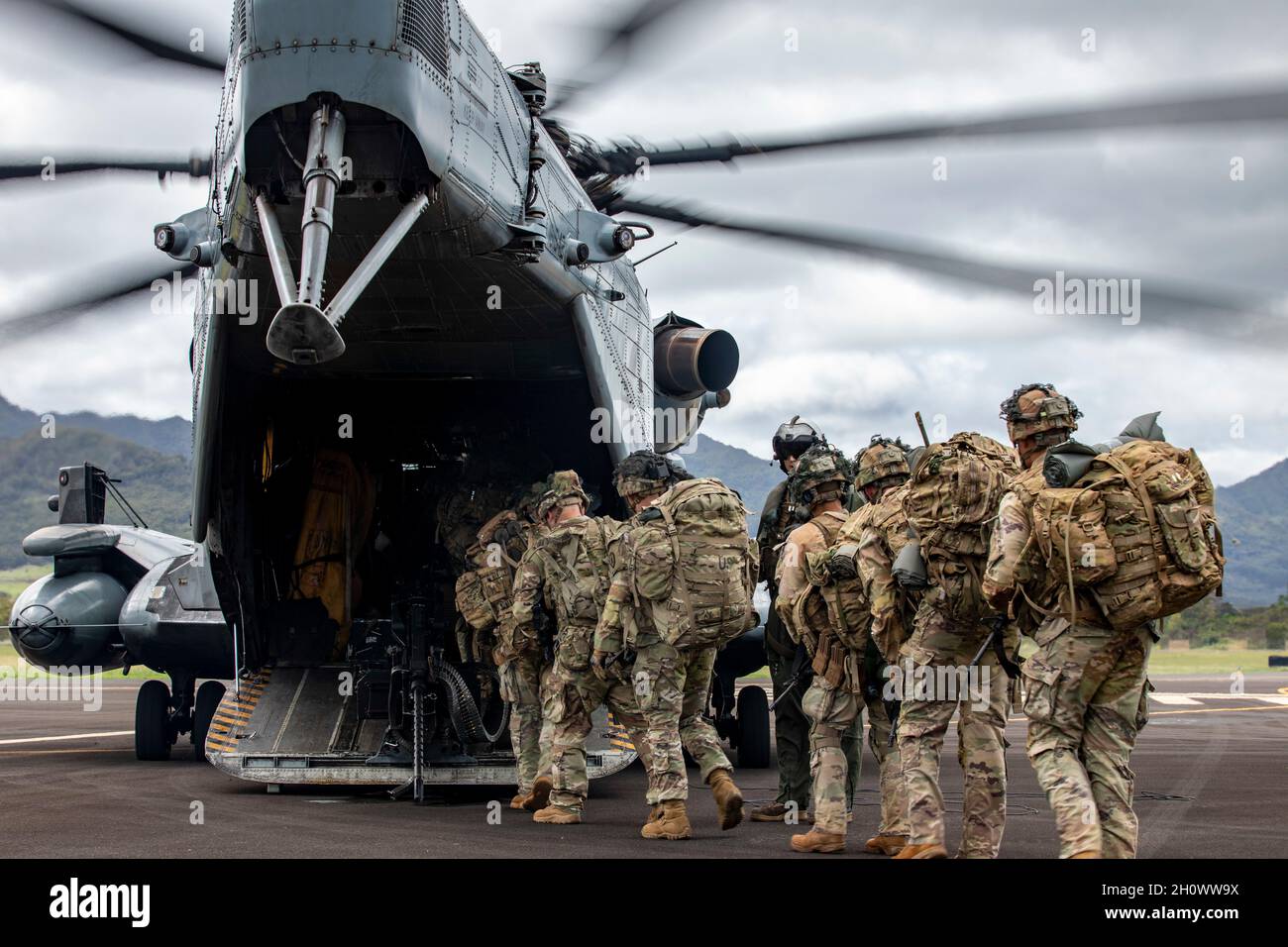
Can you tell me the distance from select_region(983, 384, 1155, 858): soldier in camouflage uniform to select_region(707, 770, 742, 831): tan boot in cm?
201

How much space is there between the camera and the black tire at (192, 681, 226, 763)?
1263cm

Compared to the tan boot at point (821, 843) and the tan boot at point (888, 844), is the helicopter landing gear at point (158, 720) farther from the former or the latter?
the tan boot at point (888, 844)

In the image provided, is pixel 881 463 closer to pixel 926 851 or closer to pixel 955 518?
pixel 955 518

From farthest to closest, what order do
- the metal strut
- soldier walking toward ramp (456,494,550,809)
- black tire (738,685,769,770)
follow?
1. black tire (738,685,769,770)
2. soldier walking toward ramp (456,494,550,809)
3. the metal strut

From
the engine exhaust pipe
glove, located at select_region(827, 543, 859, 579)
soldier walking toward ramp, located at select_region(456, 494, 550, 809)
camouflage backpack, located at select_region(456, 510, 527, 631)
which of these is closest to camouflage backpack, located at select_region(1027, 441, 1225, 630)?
glove, located at select_region(827, 543, 859, 579)

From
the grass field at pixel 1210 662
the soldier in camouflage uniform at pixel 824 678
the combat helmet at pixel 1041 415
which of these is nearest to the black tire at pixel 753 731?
the soldier in camouflage uniform at pixel 824 678

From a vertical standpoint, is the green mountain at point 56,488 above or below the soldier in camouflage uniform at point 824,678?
above

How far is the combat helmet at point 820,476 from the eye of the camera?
746 centimetres

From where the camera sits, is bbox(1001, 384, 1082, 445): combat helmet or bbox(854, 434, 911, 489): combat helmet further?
bbox(854, 434, 911, 489): combat helmet

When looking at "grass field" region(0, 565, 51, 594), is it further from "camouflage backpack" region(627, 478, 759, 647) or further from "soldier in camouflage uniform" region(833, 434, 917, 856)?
"soldier in camouflage uniform" region(833, 434, 917, 856)

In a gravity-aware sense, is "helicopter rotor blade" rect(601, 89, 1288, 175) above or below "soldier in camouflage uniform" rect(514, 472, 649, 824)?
above

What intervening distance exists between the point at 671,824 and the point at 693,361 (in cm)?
507

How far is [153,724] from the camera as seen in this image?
1245cm

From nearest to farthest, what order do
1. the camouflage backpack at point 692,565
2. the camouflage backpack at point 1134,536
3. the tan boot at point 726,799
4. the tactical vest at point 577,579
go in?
the camouflage backpack at point 1134,536, the tan boot at point 726,799, the camouflage backpack at point 692,565, the tactical vest at point 577,579
